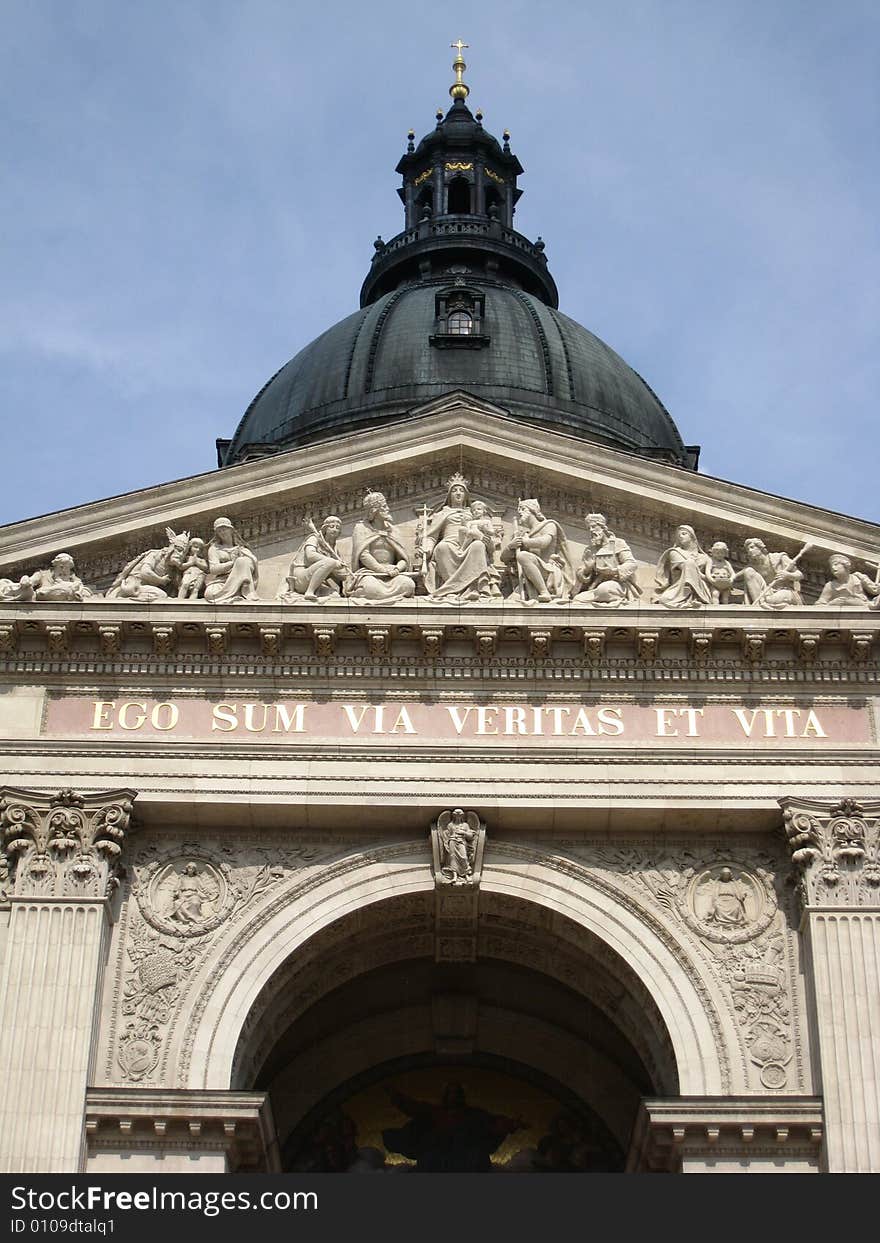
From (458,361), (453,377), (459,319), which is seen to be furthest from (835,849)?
(459,319)

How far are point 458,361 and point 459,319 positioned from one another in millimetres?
1472

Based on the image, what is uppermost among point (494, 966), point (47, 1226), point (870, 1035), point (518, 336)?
point (518, 336)

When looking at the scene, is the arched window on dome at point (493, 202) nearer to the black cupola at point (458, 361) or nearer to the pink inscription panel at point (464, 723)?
the black cupola at point (458, 361)

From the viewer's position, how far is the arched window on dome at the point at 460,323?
41188 millimetres

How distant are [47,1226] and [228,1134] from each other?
7.70 feet

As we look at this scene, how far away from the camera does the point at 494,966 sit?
2623cm

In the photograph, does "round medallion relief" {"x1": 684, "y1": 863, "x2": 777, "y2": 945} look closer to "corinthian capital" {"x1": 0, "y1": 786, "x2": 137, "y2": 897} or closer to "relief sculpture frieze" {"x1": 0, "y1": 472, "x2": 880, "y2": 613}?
"relief sculpture frieze" {"x1": 0, "y1": 472, "x2": 880, "y2": 613}

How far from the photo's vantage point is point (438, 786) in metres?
23.5

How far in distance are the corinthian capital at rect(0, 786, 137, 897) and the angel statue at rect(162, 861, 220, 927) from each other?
0.67 m

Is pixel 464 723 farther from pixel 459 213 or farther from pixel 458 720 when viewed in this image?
pixel 459 213

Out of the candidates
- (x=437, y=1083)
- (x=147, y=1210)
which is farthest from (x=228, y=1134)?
(x=437, y=1083)

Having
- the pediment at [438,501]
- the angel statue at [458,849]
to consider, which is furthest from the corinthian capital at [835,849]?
the angel statue at [458,849]

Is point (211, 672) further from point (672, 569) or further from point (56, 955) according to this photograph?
point (672, 569)

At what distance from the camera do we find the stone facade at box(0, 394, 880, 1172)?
22078mm
